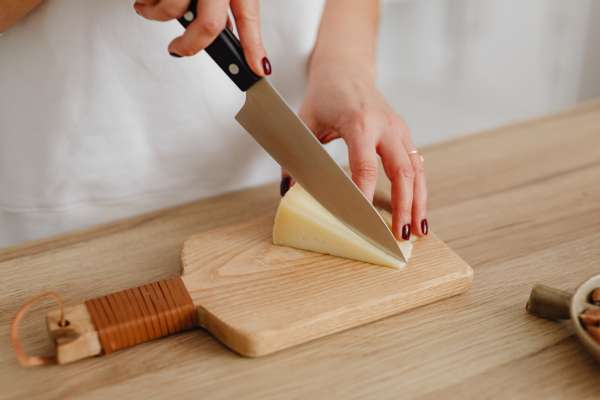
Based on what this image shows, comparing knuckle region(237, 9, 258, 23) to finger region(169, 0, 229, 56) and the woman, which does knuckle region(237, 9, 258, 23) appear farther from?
the woman

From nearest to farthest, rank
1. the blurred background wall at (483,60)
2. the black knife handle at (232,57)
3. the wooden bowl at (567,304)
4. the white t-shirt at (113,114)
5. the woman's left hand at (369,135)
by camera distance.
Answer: the wooden bowl at (567,304) → the black knife handle at (232,57) → the woman's left hand at (369,135) → the white t-shirt at (113,114) → the blurred background wall at (483,60)

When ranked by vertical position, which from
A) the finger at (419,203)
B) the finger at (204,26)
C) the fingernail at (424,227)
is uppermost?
the finger at (204,26)

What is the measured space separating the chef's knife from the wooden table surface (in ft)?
0.53

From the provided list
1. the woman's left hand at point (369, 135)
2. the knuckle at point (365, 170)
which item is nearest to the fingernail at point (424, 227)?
the woman's left hand at point (369, 135)

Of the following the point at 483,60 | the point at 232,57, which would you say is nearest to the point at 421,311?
the point at 232,57

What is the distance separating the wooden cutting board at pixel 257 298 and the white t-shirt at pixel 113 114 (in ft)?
1.20

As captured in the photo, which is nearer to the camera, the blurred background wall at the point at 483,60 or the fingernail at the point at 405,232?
the fingernail at the point at 405,232

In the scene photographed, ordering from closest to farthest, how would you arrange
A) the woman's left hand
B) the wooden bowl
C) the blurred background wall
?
1. the wooden bowl
2. the woman's left hand
3. the blurred background wall

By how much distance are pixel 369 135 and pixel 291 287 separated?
0.33 metres

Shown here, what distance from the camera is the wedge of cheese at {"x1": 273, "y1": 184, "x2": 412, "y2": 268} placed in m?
1.05

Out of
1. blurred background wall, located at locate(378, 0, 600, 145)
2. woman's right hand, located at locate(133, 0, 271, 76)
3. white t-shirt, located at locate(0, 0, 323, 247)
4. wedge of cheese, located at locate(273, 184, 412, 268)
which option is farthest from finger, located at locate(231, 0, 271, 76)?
blurred background wall, located at locate(378, 0, 600, 145)

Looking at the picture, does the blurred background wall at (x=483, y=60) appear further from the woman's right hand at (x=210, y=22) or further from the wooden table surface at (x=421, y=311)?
the woman's right hand at (x=210, y=22)

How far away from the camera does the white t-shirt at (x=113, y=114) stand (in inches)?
50.4

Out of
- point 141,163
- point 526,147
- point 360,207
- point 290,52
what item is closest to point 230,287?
point 360,207
